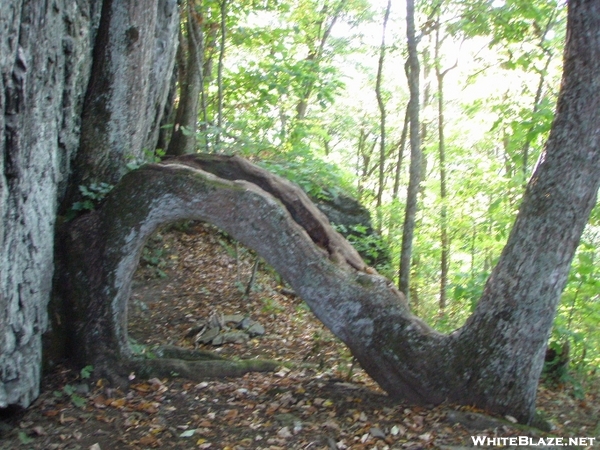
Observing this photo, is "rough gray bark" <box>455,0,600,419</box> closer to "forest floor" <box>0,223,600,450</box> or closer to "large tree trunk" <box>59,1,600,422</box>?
"large tree trunk" <box>59,1,600,422</box>

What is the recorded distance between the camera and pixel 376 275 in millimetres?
5836

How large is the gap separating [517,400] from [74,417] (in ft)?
14.0

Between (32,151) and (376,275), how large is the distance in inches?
148

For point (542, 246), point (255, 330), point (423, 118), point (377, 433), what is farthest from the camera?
point (423, 118)

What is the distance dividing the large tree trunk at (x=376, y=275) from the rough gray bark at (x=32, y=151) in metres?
0.54

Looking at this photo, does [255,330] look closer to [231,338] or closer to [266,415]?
[231,338]

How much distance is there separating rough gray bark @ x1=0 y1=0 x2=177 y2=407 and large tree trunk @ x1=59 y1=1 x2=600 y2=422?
539 millimetres

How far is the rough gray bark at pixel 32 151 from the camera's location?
506cm

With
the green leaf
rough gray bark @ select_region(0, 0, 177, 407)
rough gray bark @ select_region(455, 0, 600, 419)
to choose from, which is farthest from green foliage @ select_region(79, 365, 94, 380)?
rough gray bark @ select_region(455, 0, 600, 419)

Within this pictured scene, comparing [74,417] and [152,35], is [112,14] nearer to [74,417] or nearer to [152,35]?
[152,35]

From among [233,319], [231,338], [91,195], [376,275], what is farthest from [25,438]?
[233,319]

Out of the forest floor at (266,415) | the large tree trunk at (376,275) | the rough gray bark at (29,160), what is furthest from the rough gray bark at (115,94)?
the forest floor at (266,415)

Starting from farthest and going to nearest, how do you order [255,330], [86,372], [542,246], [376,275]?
1. [255,330]
2. [86,372]
3. [376,275]
4. [542,246]

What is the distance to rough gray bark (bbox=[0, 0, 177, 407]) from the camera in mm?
5059
